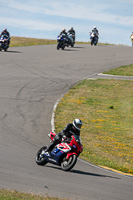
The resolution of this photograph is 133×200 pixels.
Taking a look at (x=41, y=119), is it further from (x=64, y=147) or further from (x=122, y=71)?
(x=122, y=71)

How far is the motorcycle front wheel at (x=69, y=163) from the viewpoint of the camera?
431 inches

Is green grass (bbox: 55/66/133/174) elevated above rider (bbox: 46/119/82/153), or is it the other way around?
rider (bbox: 46/119/82/153)

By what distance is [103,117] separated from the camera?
70.5 ft

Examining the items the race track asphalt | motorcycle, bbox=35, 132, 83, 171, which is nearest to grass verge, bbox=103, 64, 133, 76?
the race track asphalt

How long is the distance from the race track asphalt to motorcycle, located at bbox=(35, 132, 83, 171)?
0.76 feet

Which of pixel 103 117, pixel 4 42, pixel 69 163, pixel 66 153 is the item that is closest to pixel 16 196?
pixel 69 163

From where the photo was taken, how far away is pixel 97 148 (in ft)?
51.8

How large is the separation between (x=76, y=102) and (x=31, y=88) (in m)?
3.64

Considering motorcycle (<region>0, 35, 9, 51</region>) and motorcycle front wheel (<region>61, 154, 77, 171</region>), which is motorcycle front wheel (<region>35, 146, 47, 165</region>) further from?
motorcycle (<region>0, 35, 9, 51</region>)

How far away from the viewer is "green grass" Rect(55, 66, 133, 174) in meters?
15.0

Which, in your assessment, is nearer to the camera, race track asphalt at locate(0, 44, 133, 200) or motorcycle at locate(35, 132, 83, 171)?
race track asphalt at locate(0, 44, 133, 200)

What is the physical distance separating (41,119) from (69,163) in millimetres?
8495

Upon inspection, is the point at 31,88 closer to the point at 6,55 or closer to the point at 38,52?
the point at 6,55

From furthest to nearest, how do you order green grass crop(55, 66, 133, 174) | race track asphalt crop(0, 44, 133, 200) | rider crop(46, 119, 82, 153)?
green grass crop(55, 66, 133, 174) → rider crop(46, 119, 82, 153) → race track asphalt crop(0, 44, 133, 200)
